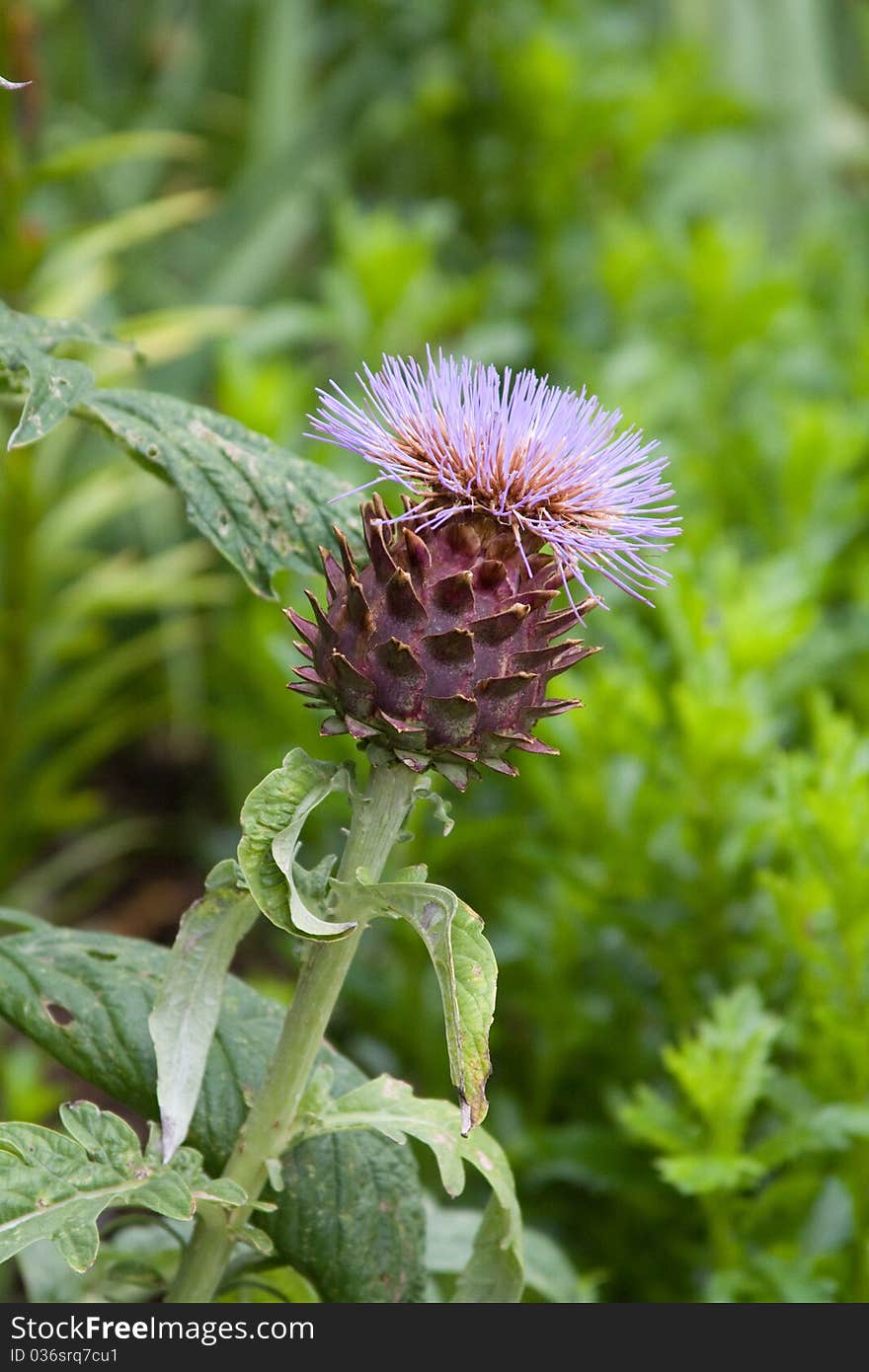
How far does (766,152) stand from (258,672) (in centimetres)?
195

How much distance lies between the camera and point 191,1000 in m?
0.76

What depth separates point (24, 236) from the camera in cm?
159

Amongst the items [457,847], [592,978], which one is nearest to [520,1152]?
[592,978]

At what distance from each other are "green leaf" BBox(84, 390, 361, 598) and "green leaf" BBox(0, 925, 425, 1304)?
0.25 meters

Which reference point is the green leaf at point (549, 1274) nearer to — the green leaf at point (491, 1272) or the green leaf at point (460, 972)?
the green leaf at point (491, 1272)

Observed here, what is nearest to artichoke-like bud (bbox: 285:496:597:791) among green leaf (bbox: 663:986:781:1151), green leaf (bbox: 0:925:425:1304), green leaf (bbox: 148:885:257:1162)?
green leaf (bbox: 148:885:257:1162)

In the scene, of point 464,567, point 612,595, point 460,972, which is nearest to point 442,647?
point 464,567

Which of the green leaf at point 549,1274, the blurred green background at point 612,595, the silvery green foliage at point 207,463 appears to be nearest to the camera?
the silvery green foliage at point 207,463

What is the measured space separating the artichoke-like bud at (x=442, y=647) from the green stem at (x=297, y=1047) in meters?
0.04

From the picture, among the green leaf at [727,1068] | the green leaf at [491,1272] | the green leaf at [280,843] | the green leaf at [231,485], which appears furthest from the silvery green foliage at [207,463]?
the green leaf at [727,1068]

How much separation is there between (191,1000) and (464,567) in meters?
0.27

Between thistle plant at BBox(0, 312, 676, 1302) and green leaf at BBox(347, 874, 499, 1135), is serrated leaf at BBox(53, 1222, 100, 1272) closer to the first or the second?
thistle plant at BBox(0, 312, 676, 1302)

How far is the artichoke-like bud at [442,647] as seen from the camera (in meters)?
0.70

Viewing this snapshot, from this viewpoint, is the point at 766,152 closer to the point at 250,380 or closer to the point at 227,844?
the point at 250,380
